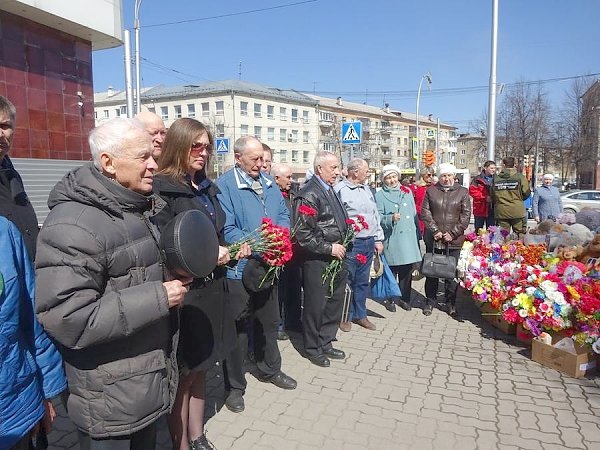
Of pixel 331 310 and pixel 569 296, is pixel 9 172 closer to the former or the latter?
pixel 331 310

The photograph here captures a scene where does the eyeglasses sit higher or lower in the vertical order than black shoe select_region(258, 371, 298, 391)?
higher

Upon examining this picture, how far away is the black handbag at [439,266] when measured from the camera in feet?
18.8

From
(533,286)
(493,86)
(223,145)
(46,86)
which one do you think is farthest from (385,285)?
(223,145)

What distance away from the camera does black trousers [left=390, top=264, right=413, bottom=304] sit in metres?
6.32

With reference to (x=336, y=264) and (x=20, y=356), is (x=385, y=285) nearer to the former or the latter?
(x=336, y=264)

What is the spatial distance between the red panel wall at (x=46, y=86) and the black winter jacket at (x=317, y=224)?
16.8 ft

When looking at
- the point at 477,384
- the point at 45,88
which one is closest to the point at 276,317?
the point at 477,384

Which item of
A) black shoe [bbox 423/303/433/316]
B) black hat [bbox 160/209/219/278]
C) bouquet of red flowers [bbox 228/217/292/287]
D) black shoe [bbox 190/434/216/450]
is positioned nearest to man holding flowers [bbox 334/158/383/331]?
black shoe [bbox 423/303/433/316]

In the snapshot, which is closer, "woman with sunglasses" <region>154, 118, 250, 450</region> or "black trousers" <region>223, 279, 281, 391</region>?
"woman with sunglasses" <region>154, 118, 250, 450</region>

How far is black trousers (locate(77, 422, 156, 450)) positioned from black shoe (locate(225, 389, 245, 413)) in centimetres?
141

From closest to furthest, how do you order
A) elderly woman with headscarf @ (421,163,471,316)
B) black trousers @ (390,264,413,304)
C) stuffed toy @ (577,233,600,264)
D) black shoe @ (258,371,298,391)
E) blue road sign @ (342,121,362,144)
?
black shoe @ (258,371,298,391) → stuffed toy @ (577,233,600,264) → elderly woman with headscarf @ (421,163,471,316) → black trousers @ (390,264,413,304) → blue road sign @ (342,121,362,144)

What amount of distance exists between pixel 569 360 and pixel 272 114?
207 feet

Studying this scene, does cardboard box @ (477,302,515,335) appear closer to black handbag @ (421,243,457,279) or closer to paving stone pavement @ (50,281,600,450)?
A: paving stone pavement @ (50,281,600,450)

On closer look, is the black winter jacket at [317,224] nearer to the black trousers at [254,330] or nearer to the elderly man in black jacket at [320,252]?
the elderly man in black jacket at [320,252]
